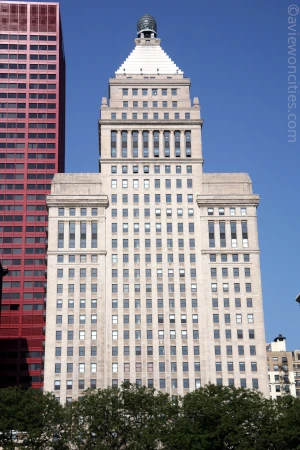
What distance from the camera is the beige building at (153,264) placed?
134m

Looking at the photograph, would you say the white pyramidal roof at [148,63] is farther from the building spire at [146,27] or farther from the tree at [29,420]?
the tree at [29,420]

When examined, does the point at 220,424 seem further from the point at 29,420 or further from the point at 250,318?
the point at 250,318

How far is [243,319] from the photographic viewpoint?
137 meters

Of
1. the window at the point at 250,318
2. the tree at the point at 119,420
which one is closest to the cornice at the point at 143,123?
the window at the point at 250,318

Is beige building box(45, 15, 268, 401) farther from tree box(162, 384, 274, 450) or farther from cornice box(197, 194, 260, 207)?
tree box(162, 384, 274, 450)

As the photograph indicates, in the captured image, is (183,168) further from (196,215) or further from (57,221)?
(57,221)

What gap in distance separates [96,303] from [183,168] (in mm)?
32193

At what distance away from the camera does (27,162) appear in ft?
586

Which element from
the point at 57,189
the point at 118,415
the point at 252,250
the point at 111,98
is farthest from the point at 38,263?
the point at 118,415

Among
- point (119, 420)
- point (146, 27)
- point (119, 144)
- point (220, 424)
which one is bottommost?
point (220, 424)

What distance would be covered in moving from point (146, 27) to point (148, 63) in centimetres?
1482

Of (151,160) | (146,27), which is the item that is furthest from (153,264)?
(146,27)

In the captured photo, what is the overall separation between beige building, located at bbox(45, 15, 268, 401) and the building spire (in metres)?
23.2

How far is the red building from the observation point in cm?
16638
